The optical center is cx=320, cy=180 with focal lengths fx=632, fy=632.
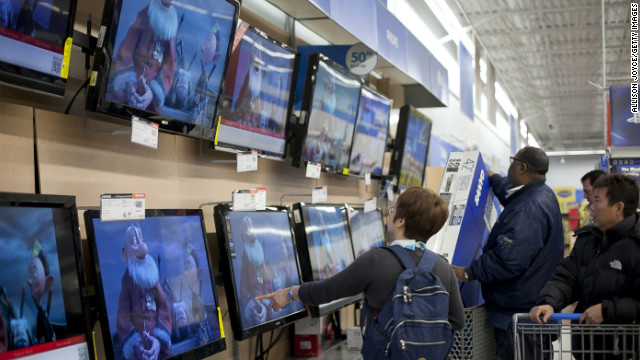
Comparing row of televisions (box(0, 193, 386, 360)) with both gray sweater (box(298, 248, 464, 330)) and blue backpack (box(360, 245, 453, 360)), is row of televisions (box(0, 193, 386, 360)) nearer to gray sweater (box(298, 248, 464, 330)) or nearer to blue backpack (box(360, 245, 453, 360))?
gray sweater (box(298, 248, 464, 330))

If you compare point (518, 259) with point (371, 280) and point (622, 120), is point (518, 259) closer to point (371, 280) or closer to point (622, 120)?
point (371, 280)

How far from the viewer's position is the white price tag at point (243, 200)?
2779 millimetres

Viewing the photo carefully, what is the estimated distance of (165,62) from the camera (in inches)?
91.9

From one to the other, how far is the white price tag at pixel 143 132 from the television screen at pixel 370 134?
7.06 feet

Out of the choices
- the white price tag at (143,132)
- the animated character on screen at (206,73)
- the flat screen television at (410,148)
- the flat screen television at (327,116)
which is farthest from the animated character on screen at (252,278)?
the flat screen television at (410,148)

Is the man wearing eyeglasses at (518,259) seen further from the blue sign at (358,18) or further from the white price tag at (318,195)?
the blue sign at (358,18)

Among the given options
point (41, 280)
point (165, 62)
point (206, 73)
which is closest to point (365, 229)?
point (206, 73)

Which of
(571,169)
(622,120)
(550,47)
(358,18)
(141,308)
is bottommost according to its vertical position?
(141,308)

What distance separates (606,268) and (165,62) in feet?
6.53

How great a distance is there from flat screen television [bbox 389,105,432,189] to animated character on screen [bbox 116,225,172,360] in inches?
133

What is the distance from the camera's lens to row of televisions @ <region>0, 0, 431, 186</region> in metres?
1.83

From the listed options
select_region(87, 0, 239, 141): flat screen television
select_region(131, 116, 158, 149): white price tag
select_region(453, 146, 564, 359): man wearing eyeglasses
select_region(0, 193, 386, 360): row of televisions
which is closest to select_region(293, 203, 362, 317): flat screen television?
select_region(0, 193, 386, 360): row of televisions

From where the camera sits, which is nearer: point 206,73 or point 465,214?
point 206,73

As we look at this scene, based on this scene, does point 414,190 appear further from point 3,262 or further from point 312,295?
point 3,262
